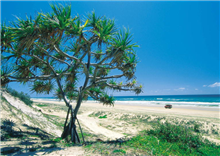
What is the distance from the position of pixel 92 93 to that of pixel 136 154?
4.43 metres

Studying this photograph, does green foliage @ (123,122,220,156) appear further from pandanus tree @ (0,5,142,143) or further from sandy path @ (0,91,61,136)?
sandy path @ (0,91,61,136)

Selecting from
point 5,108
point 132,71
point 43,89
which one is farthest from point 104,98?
point 5,108

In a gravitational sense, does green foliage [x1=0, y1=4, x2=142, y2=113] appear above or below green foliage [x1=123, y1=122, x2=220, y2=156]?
above

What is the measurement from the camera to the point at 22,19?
163 inches

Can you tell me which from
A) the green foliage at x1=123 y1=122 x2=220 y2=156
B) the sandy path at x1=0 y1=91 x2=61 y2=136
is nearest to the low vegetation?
the green foliage at x1=123 y1=122 x2=220 y2=156

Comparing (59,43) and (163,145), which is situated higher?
(59,43)

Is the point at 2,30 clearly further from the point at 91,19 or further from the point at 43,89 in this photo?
the point at 43,89

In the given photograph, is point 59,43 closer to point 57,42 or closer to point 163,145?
point 57,42

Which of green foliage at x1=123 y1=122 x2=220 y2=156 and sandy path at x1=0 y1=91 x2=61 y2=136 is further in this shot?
sandy path at x1=0 y1=91 x2=61 y2=136

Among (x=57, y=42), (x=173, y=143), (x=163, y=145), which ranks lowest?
(x=173, y=143)

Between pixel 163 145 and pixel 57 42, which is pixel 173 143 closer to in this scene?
pixel 163 145

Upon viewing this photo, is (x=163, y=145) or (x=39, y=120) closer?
(x=163, y=145)

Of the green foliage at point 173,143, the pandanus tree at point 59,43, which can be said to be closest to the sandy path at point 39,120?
the pandanus tree at point 59,43

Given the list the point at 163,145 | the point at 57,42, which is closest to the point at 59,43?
the point at 57,42
